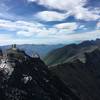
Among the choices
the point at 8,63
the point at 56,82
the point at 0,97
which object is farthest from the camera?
the point at 56,82

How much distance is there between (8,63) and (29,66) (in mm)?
15106

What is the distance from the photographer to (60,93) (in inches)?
6344

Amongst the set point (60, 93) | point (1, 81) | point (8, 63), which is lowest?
point (60, 93)

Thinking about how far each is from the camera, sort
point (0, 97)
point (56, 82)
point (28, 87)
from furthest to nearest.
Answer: point (56, 82) → point (28, 87) → point (0, 97)

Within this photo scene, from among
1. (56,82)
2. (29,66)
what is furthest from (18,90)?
(56,82)

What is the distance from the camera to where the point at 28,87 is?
146 metres

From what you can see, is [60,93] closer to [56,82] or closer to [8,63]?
[56,82]

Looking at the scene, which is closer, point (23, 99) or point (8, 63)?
point (23, 99)

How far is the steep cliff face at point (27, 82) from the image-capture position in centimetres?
14025

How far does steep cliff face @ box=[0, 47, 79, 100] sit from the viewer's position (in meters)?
140

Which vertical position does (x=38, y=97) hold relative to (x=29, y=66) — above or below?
below

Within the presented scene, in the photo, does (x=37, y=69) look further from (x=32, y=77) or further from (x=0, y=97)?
(x=0, y=97)

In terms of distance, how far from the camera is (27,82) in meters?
148

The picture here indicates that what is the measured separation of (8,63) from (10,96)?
90.1 feet
